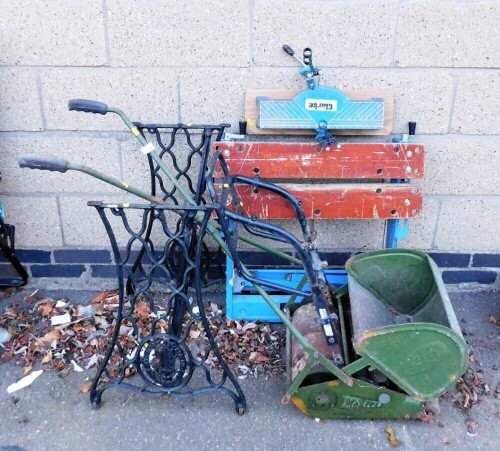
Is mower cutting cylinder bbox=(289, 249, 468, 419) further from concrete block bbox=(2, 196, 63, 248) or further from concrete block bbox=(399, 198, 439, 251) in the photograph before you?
concrete block bbox=(2, 196, 63, 248)

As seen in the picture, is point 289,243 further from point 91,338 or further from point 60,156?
point 60,156

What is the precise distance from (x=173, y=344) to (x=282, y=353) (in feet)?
2.61

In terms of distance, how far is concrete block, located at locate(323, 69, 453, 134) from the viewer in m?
3.09

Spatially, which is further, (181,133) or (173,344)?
(181,133)

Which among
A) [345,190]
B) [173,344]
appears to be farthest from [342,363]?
[345,190]

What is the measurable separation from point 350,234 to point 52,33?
214cm

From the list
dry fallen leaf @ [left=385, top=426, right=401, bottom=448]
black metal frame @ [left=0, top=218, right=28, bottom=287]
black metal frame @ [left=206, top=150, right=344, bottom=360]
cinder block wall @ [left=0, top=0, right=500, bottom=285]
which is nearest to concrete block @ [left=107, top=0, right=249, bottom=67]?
cinder block wall @ [left=0, top=0, right=500, bottom=285]

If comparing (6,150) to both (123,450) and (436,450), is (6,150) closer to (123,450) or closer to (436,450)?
(123,450)

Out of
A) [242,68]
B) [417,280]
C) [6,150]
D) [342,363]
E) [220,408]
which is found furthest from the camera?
[6,150]

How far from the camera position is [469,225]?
3412 millimetres

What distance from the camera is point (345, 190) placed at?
2.96m

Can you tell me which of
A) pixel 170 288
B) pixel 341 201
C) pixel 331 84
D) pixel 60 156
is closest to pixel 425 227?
pixel 341 201

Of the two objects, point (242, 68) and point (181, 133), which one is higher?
point (242, 68)

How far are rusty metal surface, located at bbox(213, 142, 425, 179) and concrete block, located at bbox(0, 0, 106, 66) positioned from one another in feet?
3.16
